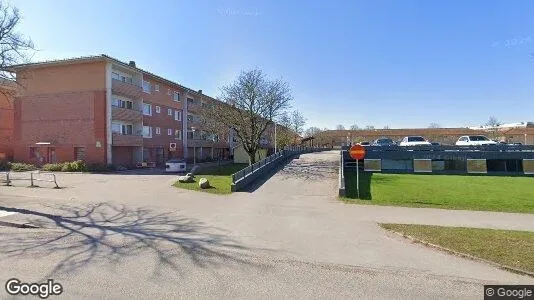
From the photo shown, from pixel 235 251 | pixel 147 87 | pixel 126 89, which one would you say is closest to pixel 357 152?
pixel 235 251

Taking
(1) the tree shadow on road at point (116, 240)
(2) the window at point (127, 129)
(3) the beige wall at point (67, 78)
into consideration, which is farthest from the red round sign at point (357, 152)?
(2) the window at point (127, 129)

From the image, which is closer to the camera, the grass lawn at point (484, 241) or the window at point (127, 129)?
the grass lawn at point (484, 241)

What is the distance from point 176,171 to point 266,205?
16.7 meters

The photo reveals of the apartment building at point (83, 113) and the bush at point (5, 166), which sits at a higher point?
the apartment building at point (83, 113)

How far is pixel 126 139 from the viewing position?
3200cm

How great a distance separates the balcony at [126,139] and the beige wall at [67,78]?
4.53 m

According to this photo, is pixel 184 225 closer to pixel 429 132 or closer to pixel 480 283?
pixel 480 283

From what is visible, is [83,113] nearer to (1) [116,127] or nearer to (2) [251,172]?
(1) [116,127]

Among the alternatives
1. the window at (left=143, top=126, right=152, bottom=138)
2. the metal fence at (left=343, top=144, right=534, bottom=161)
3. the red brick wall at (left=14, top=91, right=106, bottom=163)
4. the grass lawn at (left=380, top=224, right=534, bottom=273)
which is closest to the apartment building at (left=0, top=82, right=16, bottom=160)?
the red brick wall at (left=14, top=91, right=106, bottom=163)

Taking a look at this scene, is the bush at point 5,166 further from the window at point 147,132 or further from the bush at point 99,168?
the window at point 147,132

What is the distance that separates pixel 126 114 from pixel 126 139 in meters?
2.46

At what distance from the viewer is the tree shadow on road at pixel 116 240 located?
6535 millimetres

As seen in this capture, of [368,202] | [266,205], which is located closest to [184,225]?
[266,205]

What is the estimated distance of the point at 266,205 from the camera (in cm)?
1328
